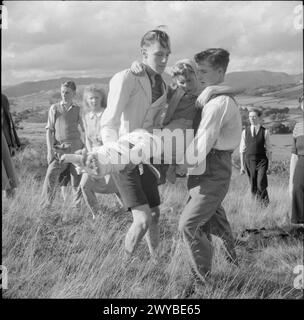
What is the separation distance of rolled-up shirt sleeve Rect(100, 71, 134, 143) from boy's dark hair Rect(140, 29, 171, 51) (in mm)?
264

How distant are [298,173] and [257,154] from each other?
7.12 ft

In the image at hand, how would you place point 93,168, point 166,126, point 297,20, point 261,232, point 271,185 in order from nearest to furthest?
point 93,168 < point 166,126 < point 297,20 < point 261,232 < point 271,185

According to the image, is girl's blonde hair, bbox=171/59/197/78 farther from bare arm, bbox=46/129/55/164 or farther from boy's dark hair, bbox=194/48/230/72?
bare arm, bbox=46/129/55/164

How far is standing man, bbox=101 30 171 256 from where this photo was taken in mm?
3020

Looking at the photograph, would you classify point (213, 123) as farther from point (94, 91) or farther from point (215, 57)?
point (94, 91)

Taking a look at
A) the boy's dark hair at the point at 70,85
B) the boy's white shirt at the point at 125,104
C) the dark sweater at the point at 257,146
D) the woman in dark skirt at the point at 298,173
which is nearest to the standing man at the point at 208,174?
the boy's white shirt at the point at 125,104

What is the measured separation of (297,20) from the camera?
10.9 feet

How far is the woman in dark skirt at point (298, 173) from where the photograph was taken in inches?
165

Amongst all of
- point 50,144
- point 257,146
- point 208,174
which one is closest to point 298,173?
point 208,174

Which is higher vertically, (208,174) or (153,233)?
(208,174)

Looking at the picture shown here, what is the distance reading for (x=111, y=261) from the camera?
324cm

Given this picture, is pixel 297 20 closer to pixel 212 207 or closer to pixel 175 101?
pixel 175 101
